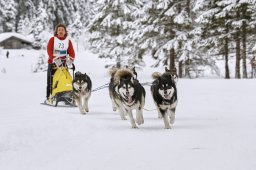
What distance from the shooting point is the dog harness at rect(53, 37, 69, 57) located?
10771mm

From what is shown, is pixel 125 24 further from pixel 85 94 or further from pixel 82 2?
pixel 82 2

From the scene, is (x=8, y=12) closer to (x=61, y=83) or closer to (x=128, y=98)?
(x=61, y=83)

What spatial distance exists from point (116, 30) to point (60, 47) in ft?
70.5

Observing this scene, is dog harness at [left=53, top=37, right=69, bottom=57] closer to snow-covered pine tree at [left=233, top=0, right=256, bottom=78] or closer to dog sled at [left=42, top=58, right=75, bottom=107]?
dog sled at [left=42, top=58, right=75, bottom=107]

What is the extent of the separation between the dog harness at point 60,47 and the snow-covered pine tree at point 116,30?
59.6 ft

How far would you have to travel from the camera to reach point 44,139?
5941mm

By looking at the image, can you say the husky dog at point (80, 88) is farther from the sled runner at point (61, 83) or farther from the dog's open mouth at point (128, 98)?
the dog's open mouth at point (128, 98)

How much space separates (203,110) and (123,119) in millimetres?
2480

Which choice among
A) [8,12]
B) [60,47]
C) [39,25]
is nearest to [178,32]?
[60,47]

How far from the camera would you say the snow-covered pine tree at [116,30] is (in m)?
30.1

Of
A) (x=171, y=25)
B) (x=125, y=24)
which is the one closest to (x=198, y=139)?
(x=171, y=25)

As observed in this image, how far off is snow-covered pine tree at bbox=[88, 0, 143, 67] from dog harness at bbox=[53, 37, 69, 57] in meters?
18.2

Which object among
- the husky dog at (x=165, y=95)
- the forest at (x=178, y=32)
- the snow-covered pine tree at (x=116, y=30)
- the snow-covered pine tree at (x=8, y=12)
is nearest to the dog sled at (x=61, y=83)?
the husky dog at (x=165, y=95)

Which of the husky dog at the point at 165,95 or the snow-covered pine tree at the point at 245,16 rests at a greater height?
the snow-covered pine tree at the point at 245,16
